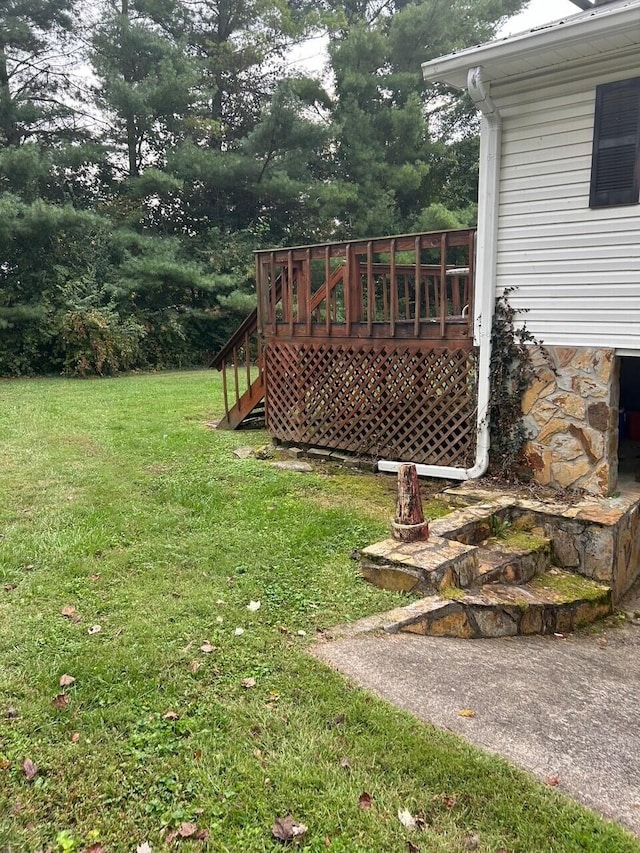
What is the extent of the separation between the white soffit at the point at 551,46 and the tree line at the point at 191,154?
10969 millimetres

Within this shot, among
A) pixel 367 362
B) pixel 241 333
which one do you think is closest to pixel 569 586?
pixel 367 362

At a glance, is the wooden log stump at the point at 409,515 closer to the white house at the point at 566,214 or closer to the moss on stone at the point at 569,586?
the moss on stone at the point at 569,586

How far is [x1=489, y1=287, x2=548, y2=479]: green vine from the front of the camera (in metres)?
5.09

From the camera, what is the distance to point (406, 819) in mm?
1923

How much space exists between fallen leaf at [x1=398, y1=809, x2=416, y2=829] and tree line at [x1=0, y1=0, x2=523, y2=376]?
13.3 metres

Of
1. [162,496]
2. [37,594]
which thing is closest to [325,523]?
[162,496]

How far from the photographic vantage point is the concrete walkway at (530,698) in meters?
2.16

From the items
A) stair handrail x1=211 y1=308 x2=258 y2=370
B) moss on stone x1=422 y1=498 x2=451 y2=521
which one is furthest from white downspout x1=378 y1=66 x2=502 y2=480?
stair handrail x1=211 y1=308 x2=258 y2=370

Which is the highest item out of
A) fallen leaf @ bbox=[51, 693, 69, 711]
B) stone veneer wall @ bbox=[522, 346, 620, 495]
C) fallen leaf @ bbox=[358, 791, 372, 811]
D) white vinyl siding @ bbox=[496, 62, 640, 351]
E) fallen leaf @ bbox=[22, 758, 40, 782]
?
white vinyl siding @ bbox=[496, 62, 640, 351]

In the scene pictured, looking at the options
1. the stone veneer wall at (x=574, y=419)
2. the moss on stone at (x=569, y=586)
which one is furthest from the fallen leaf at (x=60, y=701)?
the stone veneer wall at (x=574, y=419)

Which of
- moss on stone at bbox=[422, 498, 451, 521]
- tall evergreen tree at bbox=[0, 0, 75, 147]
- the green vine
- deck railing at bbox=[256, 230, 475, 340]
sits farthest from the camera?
tall evergreen tree at bbox=[0, 0, 75, 147]

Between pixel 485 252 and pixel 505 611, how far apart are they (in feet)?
9.70

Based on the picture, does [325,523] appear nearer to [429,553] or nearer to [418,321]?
[429,553]

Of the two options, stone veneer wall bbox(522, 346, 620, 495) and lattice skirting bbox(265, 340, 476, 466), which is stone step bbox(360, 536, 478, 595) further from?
lattice skirting bbox(265, 340, 476, 466)
